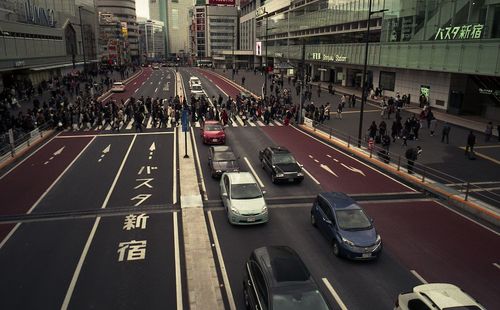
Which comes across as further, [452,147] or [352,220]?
[452,147]

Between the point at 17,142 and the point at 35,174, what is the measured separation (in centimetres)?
694

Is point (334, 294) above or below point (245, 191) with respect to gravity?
below

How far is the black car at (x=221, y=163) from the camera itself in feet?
69.4

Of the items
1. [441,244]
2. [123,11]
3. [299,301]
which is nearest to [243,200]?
[299,301]

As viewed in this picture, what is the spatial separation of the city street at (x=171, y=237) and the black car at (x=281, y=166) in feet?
1.69

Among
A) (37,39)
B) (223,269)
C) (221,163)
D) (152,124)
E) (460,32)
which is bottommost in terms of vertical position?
(223,269)

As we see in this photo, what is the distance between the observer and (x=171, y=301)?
35.8ft

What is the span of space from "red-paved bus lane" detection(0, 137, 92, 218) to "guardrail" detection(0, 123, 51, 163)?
44.5 inches

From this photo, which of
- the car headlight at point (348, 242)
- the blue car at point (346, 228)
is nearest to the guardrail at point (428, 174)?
the blue car at point (346, 228)

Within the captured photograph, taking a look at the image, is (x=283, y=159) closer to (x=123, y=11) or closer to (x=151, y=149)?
(x=151, y=149)

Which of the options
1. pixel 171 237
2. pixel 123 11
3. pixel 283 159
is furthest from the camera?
pixel 123 11

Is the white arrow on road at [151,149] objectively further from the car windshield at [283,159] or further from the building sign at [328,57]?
the building sign at [328,57]

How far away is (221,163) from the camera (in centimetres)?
2170

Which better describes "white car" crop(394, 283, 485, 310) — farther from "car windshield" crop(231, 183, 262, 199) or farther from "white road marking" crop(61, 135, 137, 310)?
"white road marking" crop(61, 135, 137, 310)
